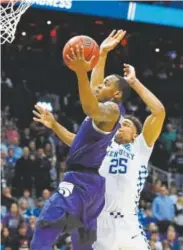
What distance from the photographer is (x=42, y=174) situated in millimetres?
13922

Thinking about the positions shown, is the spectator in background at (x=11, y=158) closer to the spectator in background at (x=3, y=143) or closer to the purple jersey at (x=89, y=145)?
the spectator in background at (x=3, y=143)

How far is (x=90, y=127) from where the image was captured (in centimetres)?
609

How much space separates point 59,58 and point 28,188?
6758 mm

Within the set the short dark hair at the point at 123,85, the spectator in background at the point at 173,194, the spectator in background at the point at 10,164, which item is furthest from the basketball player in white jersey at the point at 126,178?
the spectator in background at the point at 173,194

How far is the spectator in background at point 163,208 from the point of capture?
13.9 meters

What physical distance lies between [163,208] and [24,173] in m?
2.61

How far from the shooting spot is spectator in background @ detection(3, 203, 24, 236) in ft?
38.6

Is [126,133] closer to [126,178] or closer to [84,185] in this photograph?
[126,178]

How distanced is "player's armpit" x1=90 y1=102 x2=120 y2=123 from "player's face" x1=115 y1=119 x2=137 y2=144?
956 mm

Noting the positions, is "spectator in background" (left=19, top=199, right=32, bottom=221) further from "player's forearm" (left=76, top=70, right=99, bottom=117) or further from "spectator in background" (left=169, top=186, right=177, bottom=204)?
"player's forearm" (left=76, top=70, right=99, bottom=117)

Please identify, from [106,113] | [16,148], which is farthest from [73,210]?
[16,148]

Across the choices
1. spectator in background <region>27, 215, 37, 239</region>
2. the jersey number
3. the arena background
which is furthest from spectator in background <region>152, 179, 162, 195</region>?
the jersey number

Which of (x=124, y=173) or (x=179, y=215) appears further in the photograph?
(x=179, y=215)

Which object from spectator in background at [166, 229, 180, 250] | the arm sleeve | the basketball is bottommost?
spectator in background at [166, 229, 180, 250]
